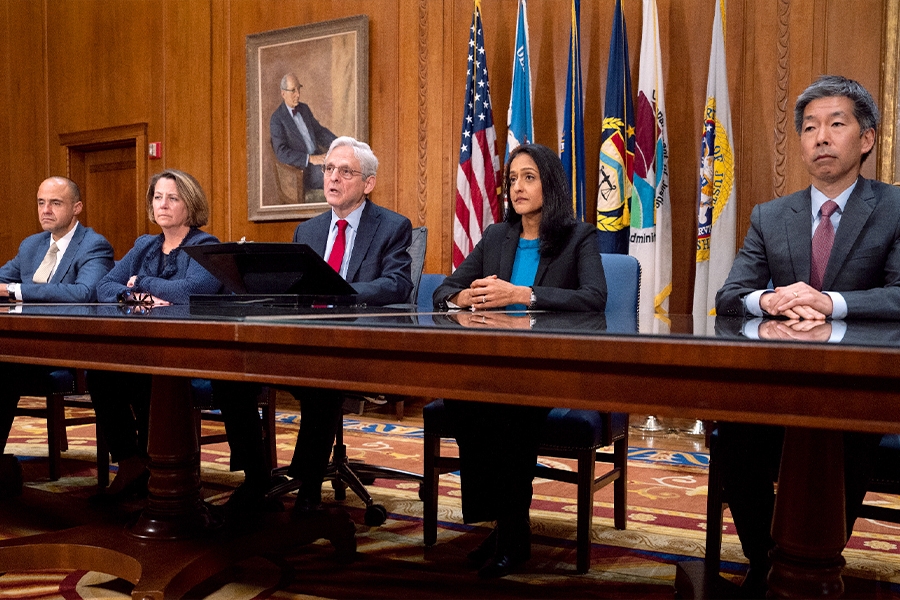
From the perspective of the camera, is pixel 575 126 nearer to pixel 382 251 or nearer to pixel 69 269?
pixel 382 251

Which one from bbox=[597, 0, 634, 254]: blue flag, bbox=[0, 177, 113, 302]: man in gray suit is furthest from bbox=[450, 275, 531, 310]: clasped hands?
bbox=[597, 0, 634, 254]: blue flag

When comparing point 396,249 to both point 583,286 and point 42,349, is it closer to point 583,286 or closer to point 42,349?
point 583,286

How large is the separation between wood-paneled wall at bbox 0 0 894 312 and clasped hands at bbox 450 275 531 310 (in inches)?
98.9

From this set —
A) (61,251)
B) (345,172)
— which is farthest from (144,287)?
(61,251)

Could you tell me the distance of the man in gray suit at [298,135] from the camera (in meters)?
5.66

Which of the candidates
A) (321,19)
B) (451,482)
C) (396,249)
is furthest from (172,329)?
(321,19)

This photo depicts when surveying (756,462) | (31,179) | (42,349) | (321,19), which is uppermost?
(321,19)

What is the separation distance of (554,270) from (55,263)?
2.52m

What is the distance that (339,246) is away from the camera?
10.1 ft

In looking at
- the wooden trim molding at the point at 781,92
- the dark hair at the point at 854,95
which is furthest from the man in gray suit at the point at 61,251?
the wooden trim molding at the point at 781,92

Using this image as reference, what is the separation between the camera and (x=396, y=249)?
301 centimetres

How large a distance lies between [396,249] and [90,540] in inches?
59.4

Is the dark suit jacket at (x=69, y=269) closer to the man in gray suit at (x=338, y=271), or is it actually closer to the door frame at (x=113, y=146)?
the man in gray suit at (x=338, y=271)

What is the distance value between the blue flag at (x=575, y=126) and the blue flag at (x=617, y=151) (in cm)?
12
